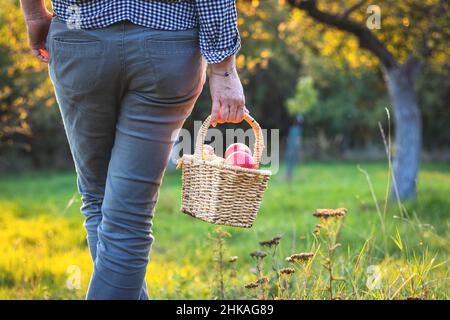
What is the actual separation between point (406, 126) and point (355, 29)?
4.85 feet

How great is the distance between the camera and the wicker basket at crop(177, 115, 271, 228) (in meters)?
1.92

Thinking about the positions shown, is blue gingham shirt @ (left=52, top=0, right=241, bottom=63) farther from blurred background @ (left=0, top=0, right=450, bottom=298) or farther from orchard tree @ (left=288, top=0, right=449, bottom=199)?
orchard tree @ (left=288, top=0, right=449, bottom=199)

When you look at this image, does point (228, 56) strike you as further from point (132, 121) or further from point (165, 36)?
point (132, 121)

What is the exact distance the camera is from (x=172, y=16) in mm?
1627

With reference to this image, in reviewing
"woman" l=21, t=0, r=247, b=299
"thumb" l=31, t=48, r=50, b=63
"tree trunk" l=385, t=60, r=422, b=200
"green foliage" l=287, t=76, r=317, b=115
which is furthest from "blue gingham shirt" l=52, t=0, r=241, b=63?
"green foliage" l=287, t=76, r=317, b=115

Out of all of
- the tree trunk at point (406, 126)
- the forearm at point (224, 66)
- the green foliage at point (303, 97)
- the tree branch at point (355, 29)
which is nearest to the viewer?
the forearm at point (224, 66)

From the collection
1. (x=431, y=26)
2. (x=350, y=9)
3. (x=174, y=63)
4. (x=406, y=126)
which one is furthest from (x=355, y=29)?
(x=174, y=63)

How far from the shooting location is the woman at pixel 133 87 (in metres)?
Answer: 1.60

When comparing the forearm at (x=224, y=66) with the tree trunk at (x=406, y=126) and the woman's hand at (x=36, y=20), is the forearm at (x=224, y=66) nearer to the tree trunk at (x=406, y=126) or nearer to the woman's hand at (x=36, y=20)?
the woman's hand at (x=36, y=20)

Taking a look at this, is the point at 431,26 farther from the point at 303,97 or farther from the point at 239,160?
the point at 303,97

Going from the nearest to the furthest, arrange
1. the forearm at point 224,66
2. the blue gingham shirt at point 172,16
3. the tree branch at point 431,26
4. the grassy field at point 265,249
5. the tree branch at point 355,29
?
the blue gingham shirt at point 172,16 < the forearm at point 224,66 < the grassy field at point 265,249 < the tree branch at point 431,26 < the tree branch at point 355,29

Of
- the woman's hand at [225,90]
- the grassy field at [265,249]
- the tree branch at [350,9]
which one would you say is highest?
the woman's hand at [225,90]

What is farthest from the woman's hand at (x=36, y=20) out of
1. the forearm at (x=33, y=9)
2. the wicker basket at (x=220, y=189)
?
the wicker basket at (x=220, y=189)

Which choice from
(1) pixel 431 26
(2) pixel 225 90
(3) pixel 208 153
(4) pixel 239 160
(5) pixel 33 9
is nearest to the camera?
(2) pixel 225 90
